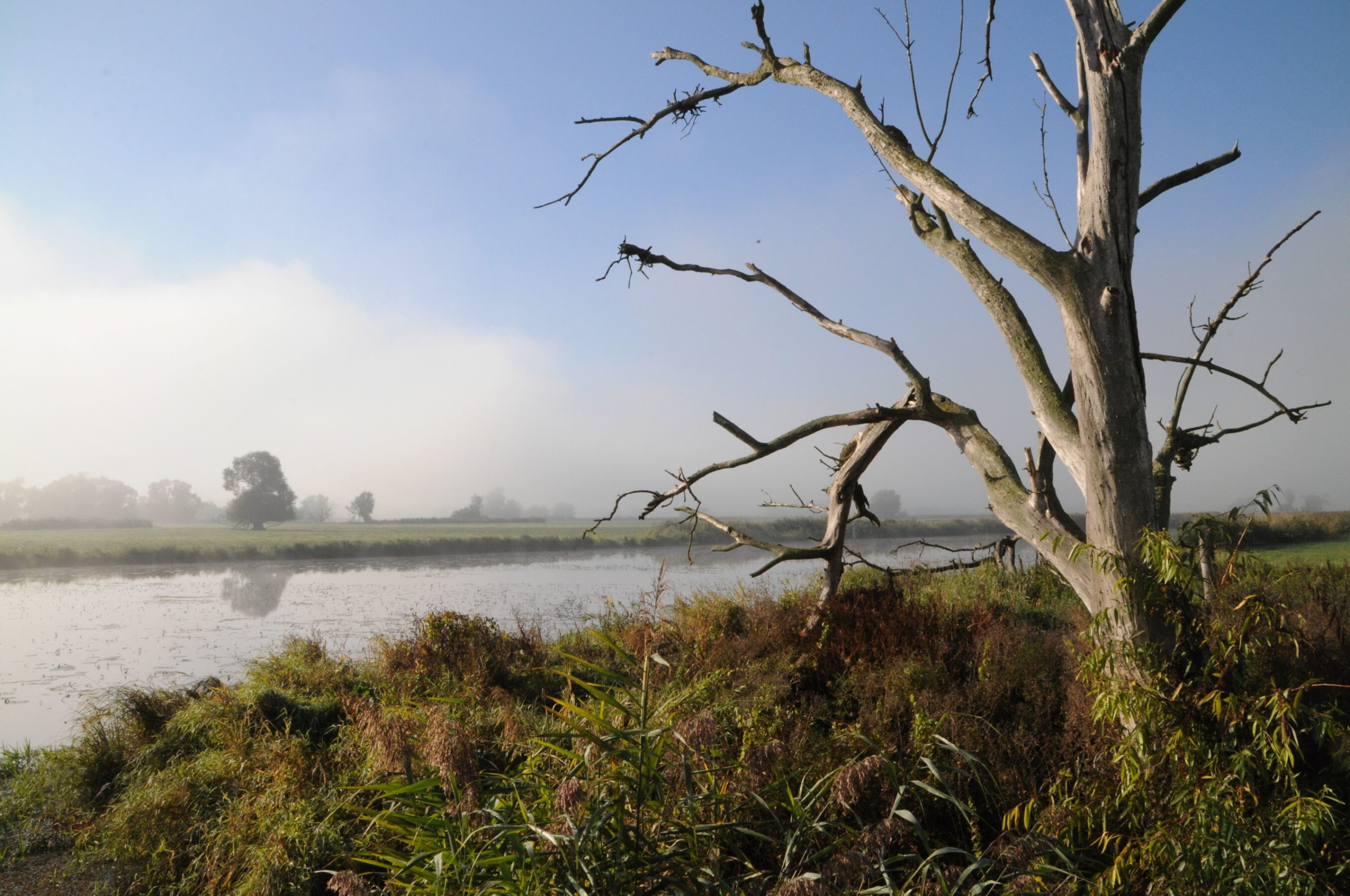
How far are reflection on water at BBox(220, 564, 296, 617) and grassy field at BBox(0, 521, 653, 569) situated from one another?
332cm

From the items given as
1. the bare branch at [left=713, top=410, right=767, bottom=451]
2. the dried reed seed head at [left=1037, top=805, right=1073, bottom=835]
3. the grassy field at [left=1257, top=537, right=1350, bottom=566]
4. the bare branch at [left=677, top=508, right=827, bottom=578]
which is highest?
the bare branch at [left=713, top=410, right=767, bottom=451]

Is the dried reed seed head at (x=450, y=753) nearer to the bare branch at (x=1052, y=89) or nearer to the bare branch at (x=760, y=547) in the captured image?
the bare branch at (x=760, y=547)

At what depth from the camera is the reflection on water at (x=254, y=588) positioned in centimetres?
1364

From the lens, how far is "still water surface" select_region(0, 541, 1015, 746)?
28.2 feet

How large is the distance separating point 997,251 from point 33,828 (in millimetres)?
7721

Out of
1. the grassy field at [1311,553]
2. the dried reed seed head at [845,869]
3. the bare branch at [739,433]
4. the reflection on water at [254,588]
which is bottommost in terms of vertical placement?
the reflection on water at [254,588]

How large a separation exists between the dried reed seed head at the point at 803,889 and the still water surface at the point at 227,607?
20.0 ft

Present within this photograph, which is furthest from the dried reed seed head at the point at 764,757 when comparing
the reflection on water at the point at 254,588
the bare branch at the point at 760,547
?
the reflection on water at the point at 254,588

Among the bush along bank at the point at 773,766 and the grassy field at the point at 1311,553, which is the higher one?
the grassy field at the point at 1311,553

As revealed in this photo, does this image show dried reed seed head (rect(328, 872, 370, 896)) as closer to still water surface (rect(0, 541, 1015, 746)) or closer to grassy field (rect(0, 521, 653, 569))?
still water surface (rect(0, 541, 1015, 746))

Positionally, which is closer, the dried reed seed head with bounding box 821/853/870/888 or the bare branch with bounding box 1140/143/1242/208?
Result: the dried reed seed head with bounding box 821/853/870/888

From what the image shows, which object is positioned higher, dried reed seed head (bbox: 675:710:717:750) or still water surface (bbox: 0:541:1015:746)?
dried reed seed head (bbox: 675:710:717:750)

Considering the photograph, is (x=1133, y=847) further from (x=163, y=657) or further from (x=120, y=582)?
(x=120, y=582)

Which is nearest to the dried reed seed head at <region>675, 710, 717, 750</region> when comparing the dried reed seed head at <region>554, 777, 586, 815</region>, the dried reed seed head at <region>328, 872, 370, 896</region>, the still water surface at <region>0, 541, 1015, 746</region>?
the dried reed seed head at <region>554, 777, 586, 815</region>
